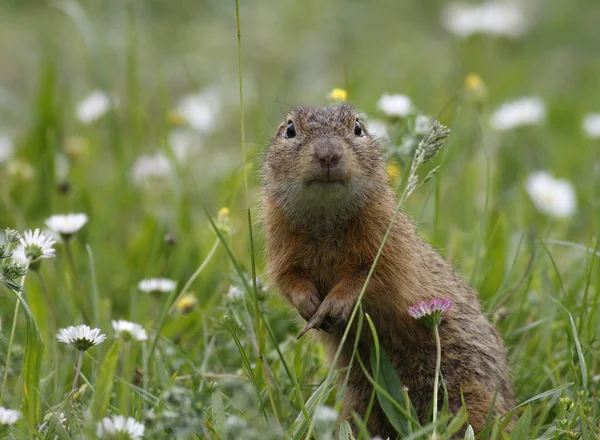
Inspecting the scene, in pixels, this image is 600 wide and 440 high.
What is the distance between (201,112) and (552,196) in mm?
2982

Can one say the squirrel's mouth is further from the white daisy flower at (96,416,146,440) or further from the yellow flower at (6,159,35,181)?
the yellow flower at (6,159,35,181)

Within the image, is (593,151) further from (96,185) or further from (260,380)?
(260,380)

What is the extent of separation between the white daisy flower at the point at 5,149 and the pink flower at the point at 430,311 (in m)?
4.30

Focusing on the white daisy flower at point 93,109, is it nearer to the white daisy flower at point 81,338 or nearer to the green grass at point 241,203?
the green grass at point 241,203

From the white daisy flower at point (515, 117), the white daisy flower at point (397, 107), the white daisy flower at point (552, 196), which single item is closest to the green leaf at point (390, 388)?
the white daisy flower at point (397, 107)

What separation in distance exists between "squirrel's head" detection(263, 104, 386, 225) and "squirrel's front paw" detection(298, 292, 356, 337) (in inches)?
16.5

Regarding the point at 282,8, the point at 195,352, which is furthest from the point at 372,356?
the point at 282,8

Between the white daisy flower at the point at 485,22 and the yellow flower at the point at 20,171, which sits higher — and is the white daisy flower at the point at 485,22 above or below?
above

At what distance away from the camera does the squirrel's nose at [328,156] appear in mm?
3826

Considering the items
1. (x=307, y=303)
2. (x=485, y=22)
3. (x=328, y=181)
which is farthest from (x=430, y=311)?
(x=485, y=22)

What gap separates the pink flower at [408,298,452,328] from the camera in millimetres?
3588

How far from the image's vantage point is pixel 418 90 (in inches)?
340

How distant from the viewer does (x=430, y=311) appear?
11.9 feet

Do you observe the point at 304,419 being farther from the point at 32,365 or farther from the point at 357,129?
the point at 357,129
